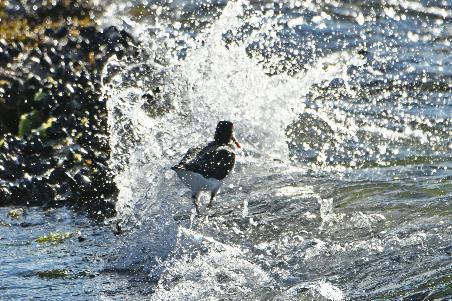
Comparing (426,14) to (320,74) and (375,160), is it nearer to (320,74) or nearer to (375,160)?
(320,74)

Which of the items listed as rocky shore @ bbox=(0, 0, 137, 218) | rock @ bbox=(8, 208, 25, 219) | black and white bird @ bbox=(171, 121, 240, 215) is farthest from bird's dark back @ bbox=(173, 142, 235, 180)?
rock @ bbox=(8, 208, 25, 219)

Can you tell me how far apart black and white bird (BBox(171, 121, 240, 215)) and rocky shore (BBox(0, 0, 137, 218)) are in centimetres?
96

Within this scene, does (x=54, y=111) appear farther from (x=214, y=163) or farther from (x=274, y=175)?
(x=274, y=175)

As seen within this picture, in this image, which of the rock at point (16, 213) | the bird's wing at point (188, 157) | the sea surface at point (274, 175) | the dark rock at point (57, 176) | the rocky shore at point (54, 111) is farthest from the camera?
the dark rock at point (57, 176)

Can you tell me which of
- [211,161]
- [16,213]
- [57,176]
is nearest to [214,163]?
[211,161]

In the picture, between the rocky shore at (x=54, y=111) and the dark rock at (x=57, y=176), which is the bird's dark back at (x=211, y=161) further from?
the dark rock at (x=57, y=176)

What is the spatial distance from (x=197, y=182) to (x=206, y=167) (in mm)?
196

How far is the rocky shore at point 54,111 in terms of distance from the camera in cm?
1045

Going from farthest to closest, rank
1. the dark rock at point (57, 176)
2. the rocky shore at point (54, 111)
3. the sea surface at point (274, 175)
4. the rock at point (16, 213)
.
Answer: the dark rock at point (57, 176) → the rocky shore at point (54, 111) → the rock at point (16, 213) → the sea surface at point (274, 175)

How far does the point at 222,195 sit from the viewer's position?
1045 centimetres

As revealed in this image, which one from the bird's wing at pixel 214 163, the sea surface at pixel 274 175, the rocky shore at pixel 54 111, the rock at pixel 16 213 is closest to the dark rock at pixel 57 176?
the rocky shore at pixel 54 111

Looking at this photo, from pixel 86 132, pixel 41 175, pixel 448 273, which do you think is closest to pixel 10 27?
pixel 86 132

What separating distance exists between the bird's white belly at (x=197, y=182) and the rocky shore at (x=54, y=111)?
0.91 meters

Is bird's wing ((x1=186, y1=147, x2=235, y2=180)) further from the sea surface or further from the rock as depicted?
the rock
